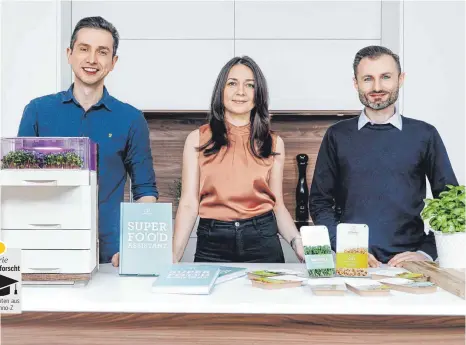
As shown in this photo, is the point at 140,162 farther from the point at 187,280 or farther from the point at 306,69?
the point at 306,69

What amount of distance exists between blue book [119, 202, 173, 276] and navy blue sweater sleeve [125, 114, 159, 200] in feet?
1.97

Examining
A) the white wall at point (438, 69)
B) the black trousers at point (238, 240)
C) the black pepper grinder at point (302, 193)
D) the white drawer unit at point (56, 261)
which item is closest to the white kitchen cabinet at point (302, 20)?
the white wall at point (438, 69)

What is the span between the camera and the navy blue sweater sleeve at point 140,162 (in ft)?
7.35

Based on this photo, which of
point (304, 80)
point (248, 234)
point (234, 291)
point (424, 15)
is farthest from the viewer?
point (304, 80)

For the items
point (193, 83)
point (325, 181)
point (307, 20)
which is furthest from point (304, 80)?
point (325, 181)

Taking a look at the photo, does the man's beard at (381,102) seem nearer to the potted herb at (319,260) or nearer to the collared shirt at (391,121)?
the collared shirt at (391,121)

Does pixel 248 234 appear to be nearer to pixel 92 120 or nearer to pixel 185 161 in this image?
pixel 185 161

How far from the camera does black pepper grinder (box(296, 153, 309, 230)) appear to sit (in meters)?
3.53

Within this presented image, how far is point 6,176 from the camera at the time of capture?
1524 mm

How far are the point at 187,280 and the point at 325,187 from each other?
991 millimetres

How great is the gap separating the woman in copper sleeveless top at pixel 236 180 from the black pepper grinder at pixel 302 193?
3.75 ft

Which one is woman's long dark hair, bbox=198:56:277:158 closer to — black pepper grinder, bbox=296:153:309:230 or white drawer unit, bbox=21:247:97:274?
white drawer unit, bbox=21:247:97:274

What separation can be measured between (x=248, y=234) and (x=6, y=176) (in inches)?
39.9

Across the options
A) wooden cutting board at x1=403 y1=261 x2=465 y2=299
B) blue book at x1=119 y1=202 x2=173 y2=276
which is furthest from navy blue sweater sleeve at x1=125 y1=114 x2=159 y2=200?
wooden cutting board at x1=403 y1=261 x2=465 y2=299
